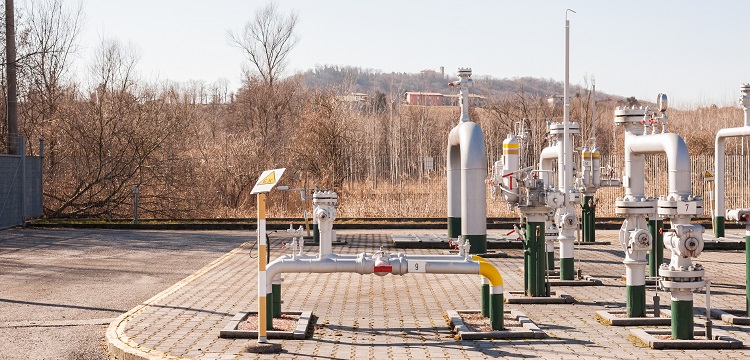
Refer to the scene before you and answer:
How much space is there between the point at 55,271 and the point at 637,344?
1139 centimetres

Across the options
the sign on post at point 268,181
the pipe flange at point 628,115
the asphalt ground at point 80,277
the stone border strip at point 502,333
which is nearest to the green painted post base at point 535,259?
the pipe flange at point 628,115

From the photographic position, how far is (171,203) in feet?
112

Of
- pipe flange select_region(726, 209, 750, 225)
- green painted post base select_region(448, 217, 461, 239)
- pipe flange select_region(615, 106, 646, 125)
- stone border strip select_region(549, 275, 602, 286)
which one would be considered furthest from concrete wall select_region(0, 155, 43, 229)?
pipe flange select_region(726, 209, 750, 225)

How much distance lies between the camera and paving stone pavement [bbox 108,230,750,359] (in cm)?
941

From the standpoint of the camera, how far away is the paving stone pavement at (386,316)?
9414 millimetres

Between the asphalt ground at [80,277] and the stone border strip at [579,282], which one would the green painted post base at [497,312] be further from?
the stone border strip at [579,282]

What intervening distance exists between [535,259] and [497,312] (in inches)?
106

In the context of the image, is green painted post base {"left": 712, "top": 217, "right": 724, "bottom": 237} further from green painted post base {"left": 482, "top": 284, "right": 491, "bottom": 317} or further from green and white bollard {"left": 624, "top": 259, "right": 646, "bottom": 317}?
green painted post base {"left": 482, "top": 284, "right": 491, "bottom": 317}

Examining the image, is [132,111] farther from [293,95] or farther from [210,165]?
[293,95]

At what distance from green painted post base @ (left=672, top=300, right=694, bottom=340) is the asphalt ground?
19.1ft

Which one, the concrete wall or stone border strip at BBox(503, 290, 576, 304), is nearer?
stone border strip at BBox(503, 290, 576, 304)

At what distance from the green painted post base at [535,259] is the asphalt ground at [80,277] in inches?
214

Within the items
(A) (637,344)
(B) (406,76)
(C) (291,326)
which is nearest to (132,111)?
(C) (291,326)

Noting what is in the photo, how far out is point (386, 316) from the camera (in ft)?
38.8
